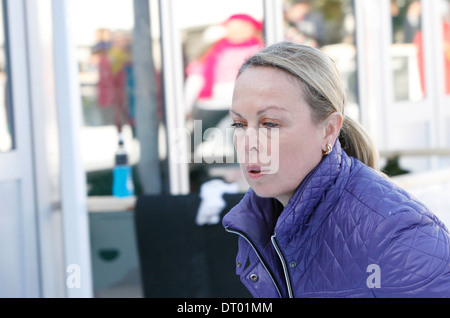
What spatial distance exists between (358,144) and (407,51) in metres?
3.88

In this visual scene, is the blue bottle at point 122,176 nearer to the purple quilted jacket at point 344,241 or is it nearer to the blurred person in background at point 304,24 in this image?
the blurred person in background at point 304,24

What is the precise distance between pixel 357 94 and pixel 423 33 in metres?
1.16

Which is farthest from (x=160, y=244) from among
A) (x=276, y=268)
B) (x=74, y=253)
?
(x=276, y=268)

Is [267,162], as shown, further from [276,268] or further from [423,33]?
[423,33]

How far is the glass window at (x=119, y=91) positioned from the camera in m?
3.52

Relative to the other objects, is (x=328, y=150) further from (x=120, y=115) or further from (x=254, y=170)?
(x=120, y=115)

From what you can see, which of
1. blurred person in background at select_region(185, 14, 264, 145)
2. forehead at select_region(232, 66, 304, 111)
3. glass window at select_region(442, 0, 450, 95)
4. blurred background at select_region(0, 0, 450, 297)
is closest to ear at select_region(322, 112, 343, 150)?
forehead at select_region(232, 66, 304, 111)

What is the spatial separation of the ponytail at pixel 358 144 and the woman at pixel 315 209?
0.48ft

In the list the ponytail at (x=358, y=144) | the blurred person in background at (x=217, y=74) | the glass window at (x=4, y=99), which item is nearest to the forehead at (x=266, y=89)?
the ponytail at (x=358, y=144)

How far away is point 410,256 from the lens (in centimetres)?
118

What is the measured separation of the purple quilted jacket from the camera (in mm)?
1181

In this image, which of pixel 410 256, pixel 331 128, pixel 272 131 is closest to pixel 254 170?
pixel 272 131

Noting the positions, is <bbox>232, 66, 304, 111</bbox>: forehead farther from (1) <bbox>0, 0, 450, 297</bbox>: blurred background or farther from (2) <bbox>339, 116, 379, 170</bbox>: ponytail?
(1) <bbox>0, 0, 450, 297</bbox>: blurred background

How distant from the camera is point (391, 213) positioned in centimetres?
125
